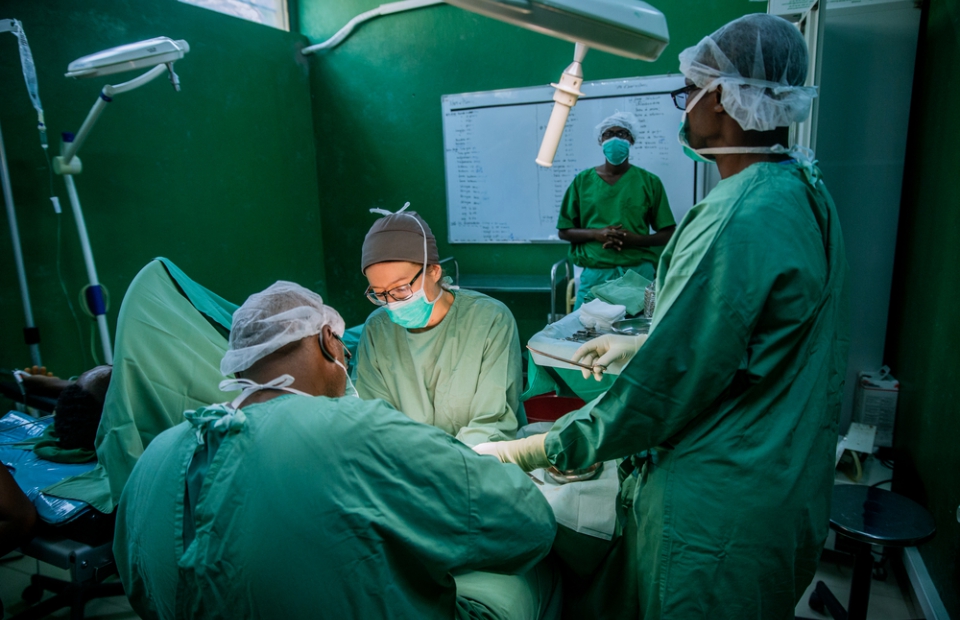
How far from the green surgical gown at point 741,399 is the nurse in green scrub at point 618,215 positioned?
2172 millimetres

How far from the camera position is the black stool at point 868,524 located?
1.51 metres

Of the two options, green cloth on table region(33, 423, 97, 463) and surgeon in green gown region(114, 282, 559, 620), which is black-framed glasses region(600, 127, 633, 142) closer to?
surgeon in green gown region(114, 282, 559, 620)

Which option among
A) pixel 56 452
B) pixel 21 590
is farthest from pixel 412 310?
pixel 21 590

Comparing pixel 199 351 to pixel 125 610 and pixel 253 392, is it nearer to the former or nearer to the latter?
pixel 253 392

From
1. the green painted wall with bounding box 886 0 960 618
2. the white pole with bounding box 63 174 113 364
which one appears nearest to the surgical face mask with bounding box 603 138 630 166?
the green painted wall with bounding box 886 0 960 618

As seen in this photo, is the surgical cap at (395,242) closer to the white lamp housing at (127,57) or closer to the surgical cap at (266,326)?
the surgical cap at (266,326)

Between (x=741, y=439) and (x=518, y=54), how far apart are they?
3.53 m

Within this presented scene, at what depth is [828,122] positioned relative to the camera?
2404mm

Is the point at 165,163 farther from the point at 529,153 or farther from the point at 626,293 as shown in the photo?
the point at 626,293

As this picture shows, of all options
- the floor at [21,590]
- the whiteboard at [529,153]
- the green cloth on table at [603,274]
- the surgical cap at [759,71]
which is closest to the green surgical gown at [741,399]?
the surgical cap at [759,71]

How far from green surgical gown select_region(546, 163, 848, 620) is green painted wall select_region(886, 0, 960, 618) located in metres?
1.06

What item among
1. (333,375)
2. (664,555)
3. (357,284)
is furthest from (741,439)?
(357,284)

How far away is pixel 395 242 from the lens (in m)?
1.75

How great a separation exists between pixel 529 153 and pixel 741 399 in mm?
3261
